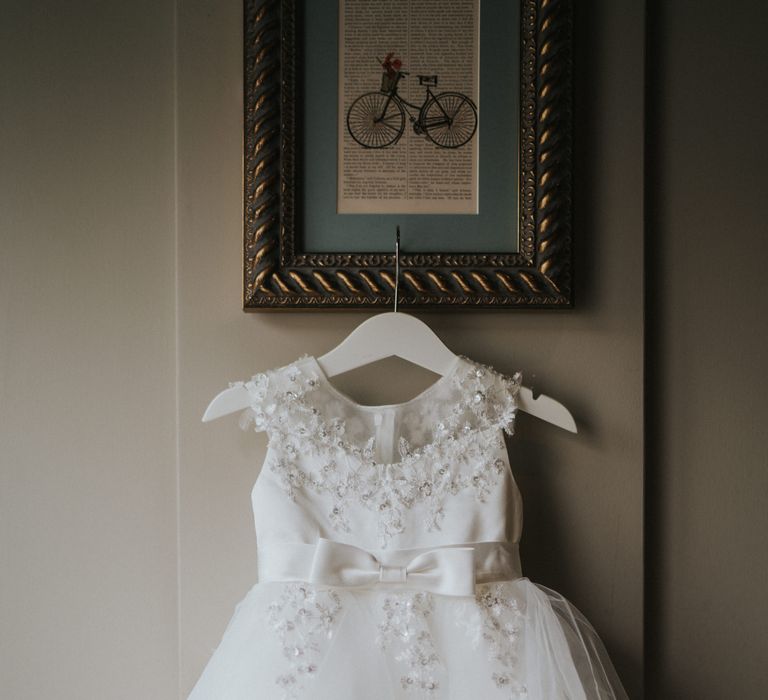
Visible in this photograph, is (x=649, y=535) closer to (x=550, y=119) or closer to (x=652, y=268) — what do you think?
(x=652, y=268)

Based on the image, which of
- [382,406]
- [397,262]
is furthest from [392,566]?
[397,262]

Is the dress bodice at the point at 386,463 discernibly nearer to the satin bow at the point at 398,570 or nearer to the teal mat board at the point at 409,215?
the satin bow at the point at 398,570

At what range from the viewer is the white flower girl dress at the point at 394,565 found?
988mm

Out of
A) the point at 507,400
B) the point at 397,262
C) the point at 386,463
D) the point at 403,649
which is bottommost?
the point at 403,649

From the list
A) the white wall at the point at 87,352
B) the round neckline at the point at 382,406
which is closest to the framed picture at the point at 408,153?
the round neckline at the point at 382,406

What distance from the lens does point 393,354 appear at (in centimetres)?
113

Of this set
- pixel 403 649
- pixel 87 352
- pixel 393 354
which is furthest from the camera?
pixel 87 352

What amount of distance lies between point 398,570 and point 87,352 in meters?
0.68

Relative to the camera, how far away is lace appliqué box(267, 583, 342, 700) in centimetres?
98

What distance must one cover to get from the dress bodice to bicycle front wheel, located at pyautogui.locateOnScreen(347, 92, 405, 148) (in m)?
0.40

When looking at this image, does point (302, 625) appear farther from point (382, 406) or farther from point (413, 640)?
point (382, 406)

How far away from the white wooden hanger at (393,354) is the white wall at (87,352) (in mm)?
185

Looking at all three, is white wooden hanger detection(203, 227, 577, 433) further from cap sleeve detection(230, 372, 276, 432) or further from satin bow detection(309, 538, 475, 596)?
satin bow detection(309, 538, 475, 596)

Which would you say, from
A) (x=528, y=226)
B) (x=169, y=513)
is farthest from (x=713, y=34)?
(x=169, y=513)
